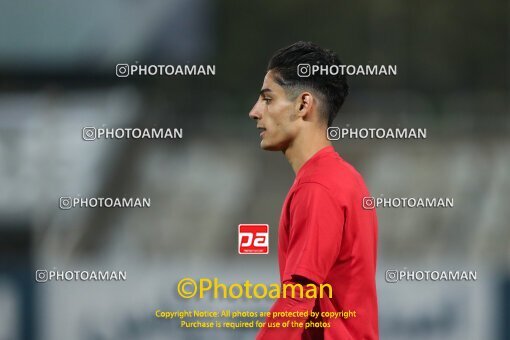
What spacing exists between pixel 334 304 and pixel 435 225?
62 centimetres

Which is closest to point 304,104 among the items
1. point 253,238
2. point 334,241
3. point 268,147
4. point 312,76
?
point 312,76

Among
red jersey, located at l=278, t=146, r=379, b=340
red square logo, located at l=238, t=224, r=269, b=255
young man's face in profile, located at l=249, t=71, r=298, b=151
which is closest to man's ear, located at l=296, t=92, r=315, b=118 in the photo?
young man's face in profile, located at l=249, t=71, r=298, b=151

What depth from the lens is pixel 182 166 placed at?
3.08m

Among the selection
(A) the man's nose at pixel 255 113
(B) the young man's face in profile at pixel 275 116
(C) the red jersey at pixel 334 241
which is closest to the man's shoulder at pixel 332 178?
(C) the red jersey at pixel 334 241

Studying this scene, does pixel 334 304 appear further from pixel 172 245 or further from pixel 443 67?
pixel 443 67

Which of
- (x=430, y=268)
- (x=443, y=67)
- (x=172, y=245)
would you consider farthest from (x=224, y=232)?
(x=443, y=67)

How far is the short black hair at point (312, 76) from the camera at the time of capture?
108 inches

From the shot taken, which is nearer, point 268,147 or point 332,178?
point 332,178

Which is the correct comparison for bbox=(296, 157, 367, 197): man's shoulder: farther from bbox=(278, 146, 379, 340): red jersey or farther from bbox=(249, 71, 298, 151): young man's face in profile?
bbox=(249, 71, 298, 151): young man's face in profile

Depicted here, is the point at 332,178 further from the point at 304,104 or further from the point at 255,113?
the point at 255,113

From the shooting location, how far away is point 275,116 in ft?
9.16

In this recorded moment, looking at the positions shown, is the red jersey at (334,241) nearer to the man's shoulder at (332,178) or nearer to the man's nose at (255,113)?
the man's shoulder at (332,178)

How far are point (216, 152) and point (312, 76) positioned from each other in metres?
0.53

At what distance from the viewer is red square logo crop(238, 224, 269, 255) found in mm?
3082
